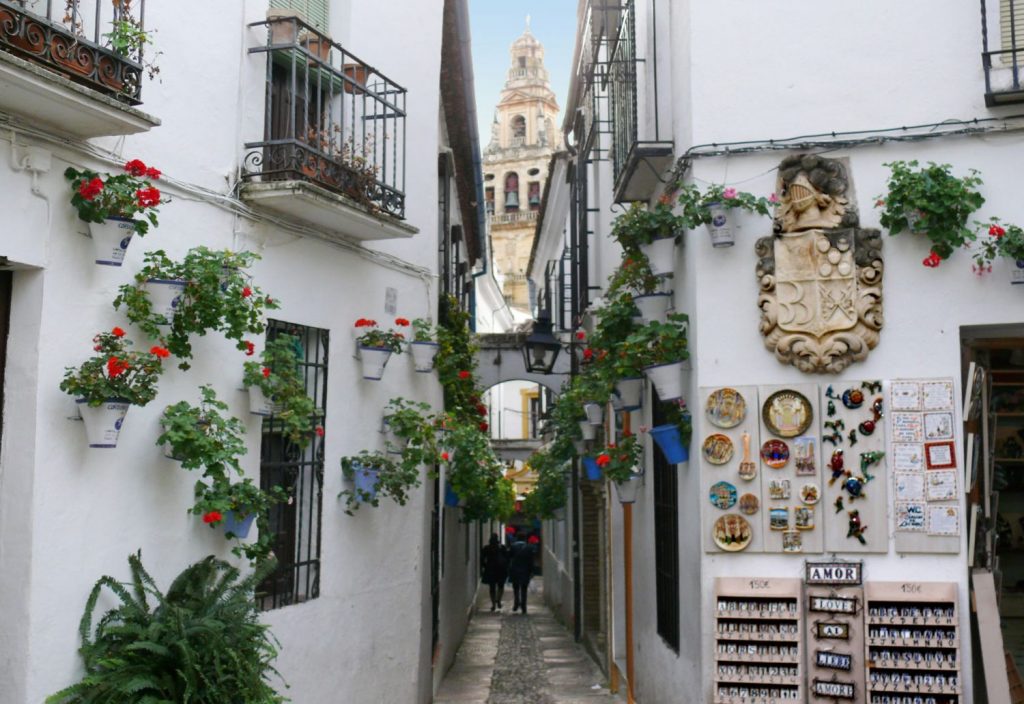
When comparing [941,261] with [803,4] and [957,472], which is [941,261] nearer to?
[957,472]

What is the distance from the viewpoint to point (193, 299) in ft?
20.4

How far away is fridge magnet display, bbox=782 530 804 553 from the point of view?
7246mm

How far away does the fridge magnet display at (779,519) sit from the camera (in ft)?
23.9

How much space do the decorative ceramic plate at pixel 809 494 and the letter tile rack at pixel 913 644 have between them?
677 millimetres

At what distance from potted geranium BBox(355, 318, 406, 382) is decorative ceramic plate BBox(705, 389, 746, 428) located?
2.67 metres

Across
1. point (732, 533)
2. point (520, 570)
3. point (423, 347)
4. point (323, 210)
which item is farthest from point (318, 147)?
point (520, 570)

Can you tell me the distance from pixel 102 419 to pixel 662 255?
14.3ft

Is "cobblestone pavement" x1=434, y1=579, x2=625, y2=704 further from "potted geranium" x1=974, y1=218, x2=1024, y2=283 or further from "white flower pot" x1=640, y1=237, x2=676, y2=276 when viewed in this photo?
"potted geranium" x1=974, y1=218, x2=1024, y2=283

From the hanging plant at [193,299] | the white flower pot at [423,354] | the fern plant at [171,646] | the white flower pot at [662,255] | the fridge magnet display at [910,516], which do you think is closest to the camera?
the fern plant at [171,646]

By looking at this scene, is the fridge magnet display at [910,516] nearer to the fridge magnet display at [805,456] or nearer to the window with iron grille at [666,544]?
the fridge magnet display at [805,456]

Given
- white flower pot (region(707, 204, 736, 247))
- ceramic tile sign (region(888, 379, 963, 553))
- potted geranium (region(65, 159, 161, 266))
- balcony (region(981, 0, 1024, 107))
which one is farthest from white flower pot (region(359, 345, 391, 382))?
balcony (region(981, 0, 1024, 107))

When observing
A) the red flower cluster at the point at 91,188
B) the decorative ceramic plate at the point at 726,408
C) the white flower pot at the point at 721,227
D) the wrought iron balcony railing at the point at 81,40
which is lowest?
the decorative ceramic plate at the point at 726,408

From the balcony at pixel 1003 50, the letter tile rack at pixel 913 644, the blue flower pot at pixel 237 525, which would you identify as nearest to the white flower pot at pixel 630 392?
the letter tile rack at pixel 913 644

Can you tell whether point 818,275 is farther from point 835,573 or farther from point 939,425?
point 835,573
